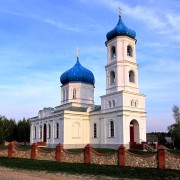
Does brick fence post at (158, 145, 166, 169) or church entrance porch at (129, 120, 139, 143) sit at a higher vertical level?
church entrance porch at (129, 120, 139, 143)

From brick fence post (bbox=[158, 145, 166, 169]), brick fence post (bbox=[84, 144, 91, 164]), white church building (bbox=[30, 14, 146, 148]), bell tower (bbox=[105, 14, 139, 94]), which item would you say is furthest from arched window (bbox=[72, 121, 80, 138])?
brick fence post (bbox=[158, 145, 166, 169])

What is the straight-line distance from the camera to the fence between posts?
1633 centimetres

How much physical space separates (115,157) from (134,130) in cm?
1616

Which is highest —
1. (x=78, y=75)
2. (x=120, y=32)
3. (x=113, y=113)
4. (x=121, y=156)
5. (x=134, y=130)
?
(x=120, y=32)

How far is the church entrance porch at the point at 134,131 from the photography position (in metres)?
33.7

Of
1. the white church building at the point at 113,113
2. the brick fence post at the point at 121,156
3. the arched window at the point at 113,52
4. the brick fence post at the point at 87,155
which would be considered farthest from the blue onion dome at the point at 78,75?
the brick fence post at the point at 121,156

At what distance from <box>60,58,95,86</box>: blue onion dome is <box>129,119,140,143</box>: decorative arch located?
10.5 metres

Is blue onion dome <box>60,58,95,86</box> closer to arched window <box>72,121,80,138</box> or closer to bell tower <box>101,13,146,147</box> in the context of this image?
bell tower <box>101,13,146,147</box>

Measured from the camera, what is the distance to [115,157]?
60.8 feet

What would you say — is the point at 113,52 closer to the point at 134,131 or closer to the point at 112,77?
the point at 112,77

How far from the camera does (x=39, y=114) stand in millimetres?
43188

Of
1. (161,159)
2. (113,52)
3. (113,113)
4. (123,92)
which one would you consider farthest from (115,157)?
(113,52)

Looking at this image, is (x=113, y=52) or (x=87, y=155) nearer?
(x=87, y=155)

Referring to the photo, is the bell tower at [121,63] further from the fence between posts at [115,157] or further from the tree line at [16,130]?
the tree line at [16,130]
